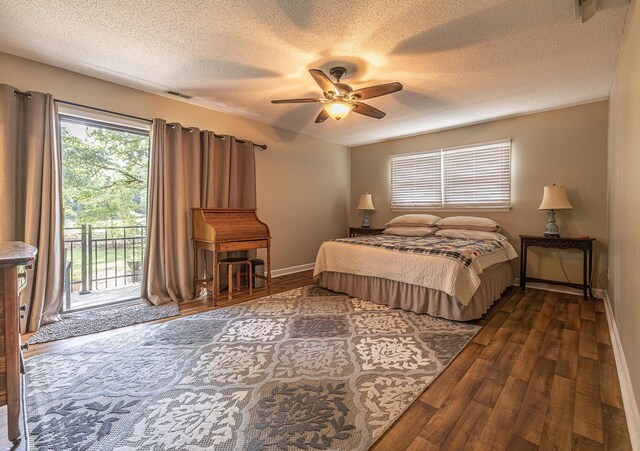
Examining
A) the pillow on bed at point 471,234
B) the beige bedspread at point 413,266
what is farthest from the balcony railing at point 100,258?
the pillow on bed at point 471,234

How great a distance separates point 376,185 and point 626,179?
3897mm

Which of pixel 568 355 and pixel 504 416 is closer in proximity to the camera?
pixel 504 416

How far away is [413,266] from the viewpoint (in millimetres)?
2965

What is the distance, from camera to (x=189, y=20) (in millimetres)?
2043

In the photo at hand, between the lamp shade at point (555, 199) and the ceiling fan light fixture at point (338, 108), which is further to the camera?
the lamp shade at point (555, 199)

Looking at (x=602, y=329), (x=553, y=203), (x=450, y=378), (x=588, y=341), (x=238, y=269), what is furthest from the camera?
(x=238, y=269)

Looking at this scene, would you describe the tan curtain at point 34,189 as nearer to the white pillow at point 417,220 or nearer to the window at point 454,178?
the white pillow at point 417,220

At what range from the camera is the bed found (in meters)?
2.71

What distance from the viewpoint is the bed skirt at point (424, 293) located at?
274cm

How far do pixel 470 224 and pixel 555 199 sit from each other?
3.14 feet

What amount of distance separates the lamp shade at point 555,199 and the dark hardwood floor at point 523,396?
1.39 metres

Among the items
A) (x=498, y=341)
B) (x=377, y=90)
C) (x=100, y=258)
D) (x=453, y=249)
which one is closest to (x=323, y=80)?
(x=377, y=90)

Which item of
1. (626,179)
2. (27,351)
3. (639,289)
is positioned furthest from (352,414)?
(27,351)

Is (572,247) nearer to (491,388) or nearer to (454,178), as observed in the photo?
(454,178)
